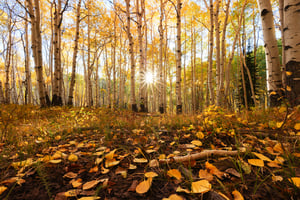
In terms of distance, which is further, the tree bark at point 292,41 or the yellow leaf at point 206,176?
the tree bark at point 292,41

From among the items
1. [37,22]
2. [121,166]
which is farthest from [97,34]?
[121,166]

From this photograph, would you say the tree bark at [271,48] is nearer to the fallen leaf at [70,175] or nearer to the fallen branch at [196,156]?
the fallen branch at [196,156]

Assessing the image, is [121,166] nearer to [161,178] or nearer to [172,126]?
[161,178]

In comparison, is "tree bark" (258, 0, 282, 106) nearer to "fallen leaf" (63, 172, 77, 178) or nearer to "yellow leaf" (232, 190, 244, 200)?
"yellow leaf" (232, 190, 244, 200)

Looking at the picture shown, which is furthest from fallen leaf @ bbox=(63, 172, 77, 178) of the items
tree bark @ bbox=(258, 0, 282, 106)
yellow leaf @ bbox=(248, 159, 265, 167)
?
tree bark @ bbox=(258, 0, 282, 106)

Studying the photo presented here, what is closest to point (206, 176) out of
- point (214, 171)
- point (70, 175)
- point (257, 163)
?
point (214, 171)

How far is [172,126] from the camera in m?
2.05

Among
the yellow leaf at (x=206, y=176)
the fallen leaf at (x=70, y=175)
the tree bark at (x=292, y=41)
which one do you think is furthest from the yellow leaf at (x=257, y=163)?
the tree bark at (x=292, y=41)

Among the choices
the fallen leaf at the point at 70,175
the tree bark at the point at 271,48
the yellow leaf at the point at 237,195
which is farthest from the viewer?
the tree bark at the point at 271,48

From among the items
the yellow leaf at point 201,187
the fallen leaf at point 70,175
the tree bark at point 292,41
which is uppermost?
the tree bark at point 292,41

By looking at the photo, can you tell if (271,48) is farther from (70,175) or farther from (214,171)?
(70,175)

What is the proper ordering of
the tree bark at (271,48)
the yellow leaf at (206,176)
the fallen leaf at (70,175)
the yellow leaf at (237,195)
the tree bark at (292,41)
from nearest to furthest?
1. the yellow leaf at (237,195)
2. the yellow leaf at (206,176)
3. the fallen leaf at (70,175)
4. the tree bark at (292,41)
5. the tree bark at (271,48)

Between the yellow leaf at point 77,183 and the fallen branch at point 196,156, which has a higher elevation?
the fallen branch at point 196,156

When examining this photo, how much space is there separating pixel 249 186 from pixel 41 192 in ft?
4.10
